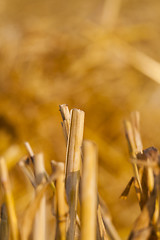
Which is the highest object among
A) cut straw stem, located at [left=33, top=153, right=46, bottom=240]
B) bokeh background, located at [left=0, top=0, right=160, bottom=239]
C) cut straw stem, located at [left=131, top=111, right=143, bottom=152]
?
bokeh background, located at [left=0, top=0, right=160, bottom=239]

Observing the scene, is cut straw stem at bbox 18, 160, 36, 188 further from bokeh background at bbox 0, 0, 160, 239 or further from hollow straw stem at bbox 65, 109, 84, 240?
bokeh background at bbox 0, 0, 160, 239

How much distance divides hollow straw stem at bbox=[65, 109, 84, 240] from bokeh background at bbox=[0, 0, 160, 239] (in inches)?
21.7

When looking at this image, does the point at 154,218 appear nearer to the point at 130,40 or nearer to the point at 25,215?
the point at 25,215

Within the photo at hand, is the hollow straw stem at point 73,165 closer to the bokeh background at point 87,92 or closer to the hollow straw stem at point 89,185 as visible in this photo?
the hollow straw stem at point 89,185

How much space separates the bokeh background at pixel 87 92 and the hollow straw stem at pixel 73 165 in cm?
55

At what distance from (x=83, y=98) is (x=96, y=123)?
0.24ft

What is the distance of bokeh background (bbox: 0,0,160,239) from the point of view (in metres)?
0.78

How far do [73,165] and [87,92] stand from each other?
590 millimetres

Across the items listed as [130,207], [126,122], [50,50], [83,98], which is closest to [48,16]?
[50,50]

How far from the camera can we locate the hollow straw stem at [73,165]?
0.21m

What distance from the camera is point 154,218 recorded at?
19 cm

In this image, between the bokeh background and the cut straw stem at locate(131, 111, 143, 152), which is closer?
the cut straw stem at locate(131, 111, 143, 152)

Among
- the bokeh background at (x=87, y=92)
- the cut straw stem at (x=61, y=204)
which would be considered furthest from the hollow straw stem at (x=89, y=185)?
the bokeh background at (x=87, y=92)

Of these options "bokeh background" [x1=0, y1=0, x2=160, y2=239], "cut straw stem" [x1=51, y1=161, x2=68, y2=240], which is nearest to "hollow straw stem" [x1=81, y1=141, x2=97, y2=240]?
"cut straw stem" [x1=51, y1=161, x2=68, y2=240]
